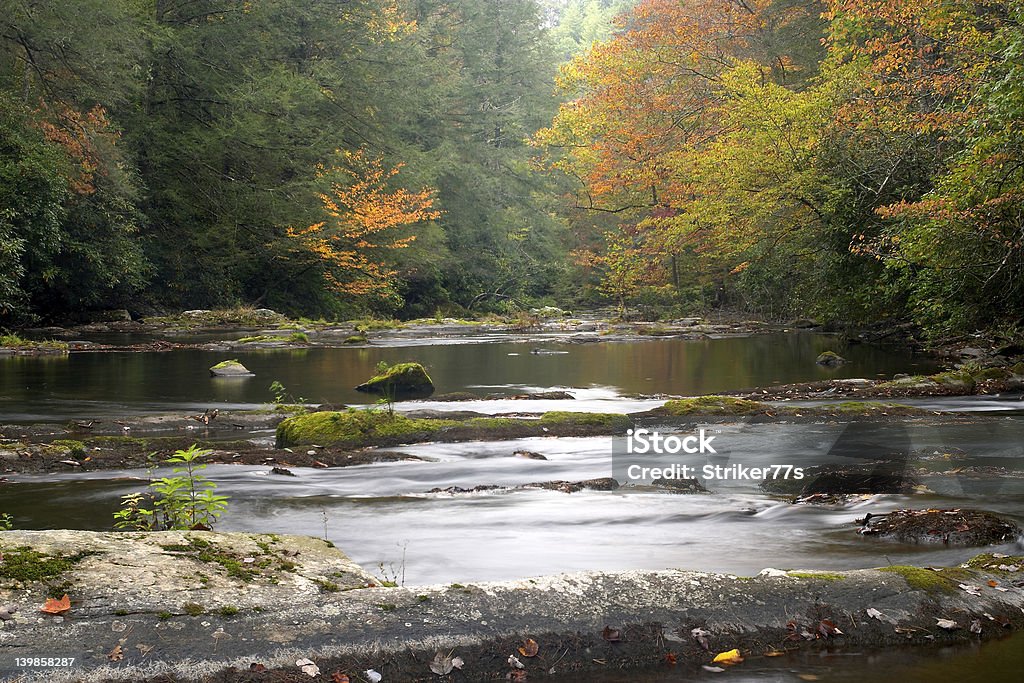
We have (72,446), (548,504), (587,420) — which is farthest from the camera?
(587,420)

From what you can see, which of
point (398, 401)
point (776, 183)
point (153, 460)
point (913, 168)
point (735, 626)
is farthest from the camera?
point (776, 183)

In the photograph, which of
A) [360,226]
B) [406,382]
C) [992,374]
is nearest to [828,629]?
[406,382]

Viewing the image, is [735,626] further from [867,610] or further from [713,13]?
[713,13]

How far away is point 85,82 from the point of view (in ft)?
89.9

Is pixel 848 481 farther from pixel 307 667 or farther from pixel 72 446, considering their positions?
pixel 72 446

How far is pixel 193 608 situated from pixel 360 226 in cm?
3492

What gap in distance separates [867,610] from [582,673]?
157 centimetres

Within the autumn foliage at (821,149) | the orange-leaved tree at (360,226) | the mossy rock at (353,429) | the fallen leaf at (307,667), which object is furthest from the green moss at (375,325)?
the fallen leaf at (307,667)

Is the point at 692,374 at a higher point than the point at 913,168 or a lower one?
lower

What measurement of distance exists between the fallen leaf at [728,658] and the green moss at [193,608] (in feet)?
7.73

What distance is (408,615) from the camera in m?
4.44

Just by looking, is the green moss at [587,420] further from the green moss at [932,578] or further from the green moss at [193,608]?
the green moss at [193,608]

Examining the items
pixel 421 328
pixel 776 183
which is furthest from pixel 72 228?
pixel 776 183

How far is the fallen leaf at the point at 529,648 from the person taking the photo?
4.44 meters
